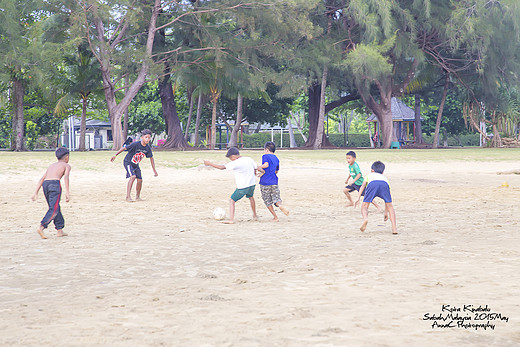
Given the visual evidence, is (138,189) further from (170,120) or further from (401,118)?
(401,118)

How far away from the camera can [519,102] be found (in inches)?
1746

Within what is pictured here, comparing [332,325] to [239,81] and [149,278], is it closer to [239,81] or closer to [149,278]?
[149,278]

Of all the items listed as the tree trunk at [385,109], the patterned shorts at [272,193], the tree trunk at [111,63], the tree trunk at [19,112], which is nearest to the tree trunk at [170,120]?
the tree trunk at [111,63]

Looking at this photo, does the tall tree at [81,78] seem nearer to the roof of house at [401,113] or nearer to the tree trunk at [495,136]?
the tree trunk at [495,136]

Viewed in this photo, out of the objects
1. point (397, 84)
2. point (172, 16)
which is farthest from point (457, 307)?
point (397, 84)

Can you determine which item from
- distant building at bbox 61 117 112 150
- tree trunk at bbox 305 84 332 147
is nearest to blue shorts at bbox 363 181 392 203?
tree trunk at bbox 305 84 332 147

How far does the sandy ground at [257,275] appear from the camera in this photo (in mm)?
4109

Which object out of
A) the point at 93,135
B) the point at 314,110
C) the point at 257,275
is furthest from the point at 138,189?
the point at 93,135

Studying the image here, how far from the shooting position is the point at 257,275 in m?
Result: 6.28

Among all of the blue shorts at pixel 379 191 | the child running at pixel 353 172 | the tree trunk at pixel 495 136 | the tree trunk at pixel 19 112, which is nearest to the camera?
the blue shorts at pixel 379 191

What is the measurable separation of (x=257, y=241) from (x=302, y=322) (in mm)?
4437

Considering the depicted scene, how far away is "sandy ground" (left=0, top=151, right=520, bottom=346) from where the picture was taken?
4109mm

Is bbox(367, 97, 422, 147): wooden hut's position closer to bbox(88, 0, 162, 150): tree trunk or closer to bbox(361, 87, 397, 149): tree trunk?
bbox(361, 87, 397, 149): tree trunk

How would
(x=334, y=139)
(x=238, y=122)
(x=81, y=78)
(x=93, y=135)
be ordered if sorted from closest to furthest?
1. (x=81, y=78)
2. (x=238, y=122)
3. (x=334, y=139)
4. (x=93, y=135)
